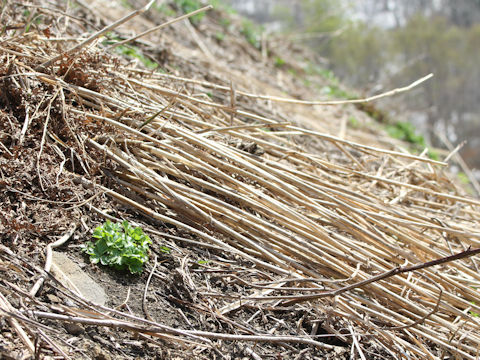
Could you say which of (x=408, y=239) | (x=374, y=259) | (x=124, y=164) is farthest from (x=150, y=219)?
(x=408, y=239)

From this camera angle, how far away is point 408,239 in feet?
7.43

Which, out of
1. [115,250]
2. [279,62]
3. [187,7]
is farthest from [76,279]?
[279,62]

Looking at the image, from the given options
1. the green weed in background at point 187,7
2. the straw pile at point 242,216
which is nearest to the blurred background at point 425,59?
the green weed in background at point 187,7

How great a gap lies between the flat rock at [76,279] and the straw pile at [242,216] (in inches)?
3.2

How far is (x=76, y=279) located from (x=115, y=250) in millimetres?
182

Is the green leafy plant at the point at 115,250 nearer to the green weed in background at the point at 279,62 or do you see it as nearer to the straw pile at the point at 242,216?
the straw pile at the point at 242,216

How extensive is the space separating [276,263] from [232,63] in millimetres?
4585

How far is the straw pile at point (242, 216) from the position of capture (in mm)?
1906

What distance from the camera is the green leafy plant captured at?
1849mm

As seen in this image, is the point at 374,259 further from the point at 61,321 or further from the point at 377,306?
the point at 61,321

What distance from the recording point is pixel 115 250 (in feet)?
6.08

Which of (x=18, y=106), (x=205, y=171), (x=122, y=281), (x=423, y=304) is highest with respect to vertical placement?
(x=18, y=106)

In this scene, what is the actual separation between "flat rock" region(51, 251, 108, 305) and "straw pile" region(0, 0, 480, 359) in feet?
0.27

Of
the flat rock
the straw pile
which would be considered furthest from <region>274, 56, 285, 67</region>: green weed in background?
the flat rock
